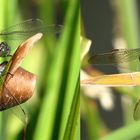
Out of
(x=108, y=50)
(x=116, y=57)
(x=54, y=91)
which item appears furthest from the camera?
(x=108, y=50)

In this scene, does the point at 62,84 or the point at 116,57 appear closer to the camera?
the point at 62,84

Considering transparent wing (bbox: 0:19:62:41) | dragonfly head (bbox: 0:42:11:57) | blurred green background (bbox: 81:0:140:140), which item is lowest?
blurred green background (bbox: 81:0:140:140)

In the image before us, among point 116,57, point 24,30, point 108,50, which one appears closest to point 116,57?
point 116,57

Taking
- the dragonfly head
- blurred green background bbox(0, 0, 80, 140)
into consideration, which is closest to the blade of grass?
blurred green background bbox(0, 0, 80, 140)

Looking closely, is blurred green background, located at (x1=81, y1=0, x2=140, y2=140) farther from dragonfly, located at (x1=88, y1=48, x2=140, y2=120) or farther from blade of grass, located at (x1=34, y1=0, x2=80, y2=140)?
blade of grass, located at (x1=34, y1=0, x2=80, y2=140)

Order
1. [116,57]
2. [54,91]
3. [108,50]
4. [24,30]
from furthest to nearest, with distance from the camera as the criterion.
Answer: [108,50], [116,57], [24,30], [54,91]

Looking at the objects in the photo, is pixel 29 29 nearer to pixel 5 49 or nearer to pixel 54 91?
pixel 5 49

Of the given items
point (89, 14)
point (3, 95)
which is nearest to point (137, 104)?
point (89, 14)
